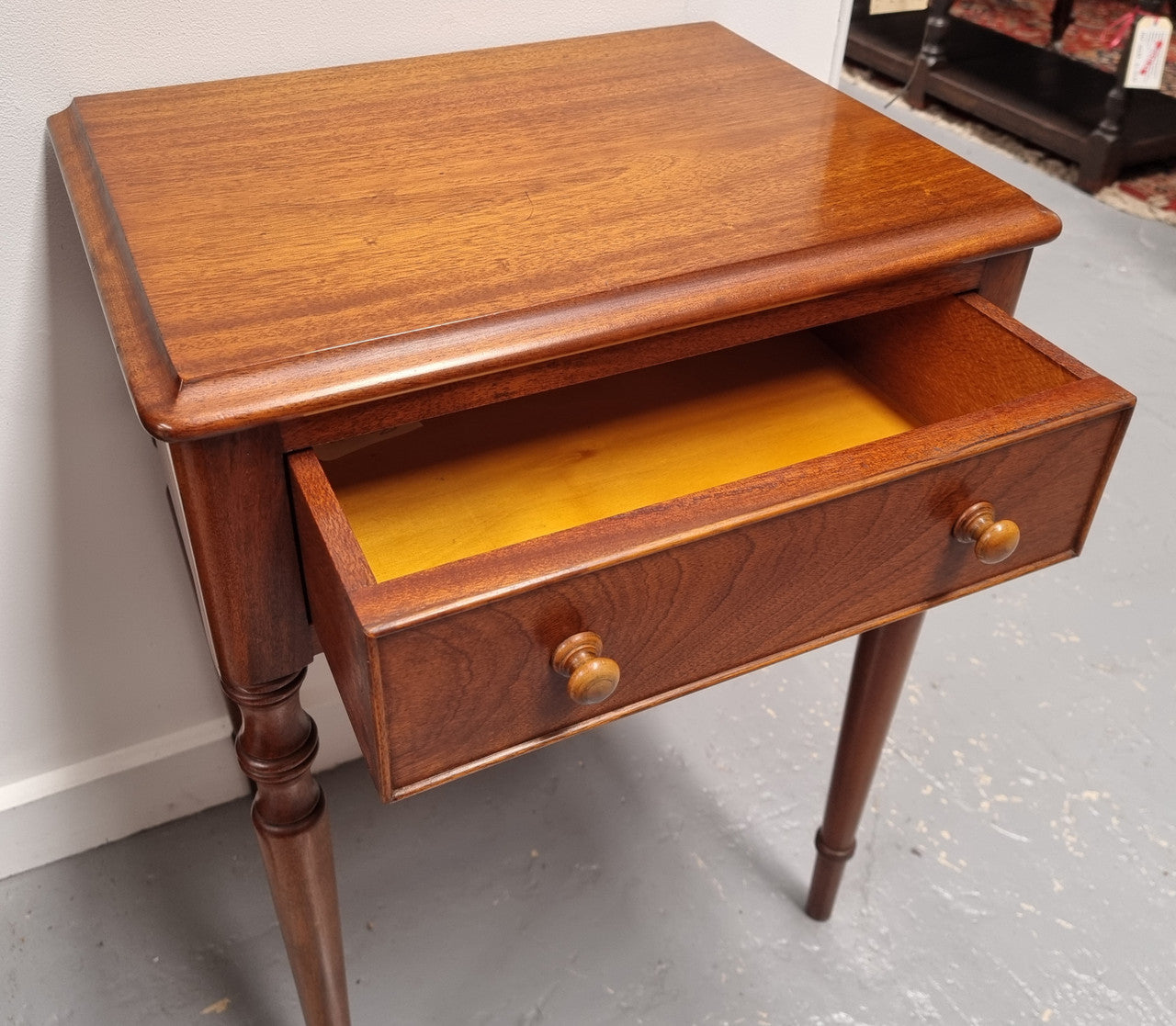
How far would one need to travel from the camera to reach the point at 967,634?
1271 millimetres

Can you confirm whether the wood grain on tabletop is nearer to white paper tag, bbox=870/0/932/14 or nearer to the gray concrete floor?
white paper tag, bbox=870/0/932/14

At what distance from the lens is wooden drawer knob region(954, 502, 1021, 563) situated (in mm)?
574

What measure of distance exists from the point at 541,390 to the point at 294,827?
299mm

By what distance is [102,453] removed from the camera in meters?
0.85

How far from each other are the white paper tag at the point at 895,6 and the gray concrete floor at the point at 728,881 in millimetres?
647

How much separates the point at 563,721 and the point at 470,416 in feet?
0.73

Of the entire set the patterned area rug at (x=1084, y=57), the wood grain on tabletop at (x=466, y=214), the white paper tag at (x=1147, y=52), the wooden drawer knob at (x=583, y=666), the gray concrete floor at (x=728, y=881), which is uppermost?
the wood grain on tabletop at (x=466, y=214)

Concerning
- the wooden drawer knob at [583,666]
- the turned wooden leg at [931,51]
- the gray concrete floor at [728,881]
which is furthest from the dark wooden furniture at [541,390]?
the turned wooden leg at [931,51]

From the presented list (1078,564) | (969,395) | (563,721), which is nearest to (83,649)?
(563,721)

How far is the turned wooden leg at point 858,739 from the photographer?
0.82 m

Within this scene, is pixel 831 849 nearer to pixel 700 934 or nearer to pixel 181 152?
pixel 700 934

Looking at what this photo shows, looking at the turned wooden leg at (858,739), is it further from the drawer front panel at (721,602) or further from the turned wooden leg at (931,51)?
the turned wooden leg at (931,51)

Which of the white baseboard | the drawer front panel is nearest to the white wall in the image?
the white baseboard

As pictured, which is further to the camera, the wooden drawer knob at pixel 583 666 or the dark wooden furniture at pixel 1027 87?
the dark wooden furniture at pixel 1027 87
